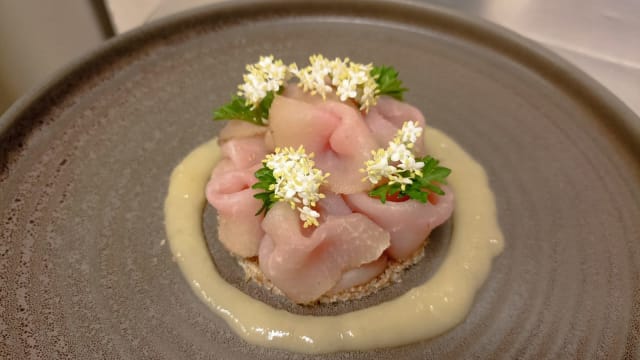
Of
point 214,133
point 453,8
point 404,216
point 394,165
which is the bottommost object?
point 214,133

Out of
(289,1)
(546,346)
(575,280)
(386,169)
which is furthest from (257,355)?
(289,1)

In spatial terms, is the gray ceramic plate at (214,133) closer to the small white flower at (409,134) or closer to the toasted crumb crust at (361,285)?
the toasted crumb crust at (361,285)

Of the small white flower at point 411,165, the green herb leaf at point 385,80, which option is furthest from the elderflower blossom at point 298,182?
the green herb leaf at point 385,80

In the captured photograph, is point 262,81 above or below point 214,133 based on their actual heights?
above

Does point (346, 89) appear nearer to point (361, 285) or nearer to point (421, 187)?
point (421, 187)

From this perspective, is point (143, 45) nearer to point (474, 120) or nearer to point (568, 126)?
point (474, 120)

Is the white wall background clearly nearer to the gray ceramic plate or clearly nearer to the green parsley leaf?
the gray ceramic plate

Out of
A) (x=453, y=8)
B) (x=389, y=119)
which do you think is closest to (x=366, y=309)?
(x=389, y=119)
